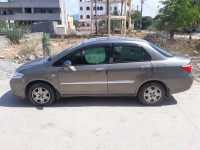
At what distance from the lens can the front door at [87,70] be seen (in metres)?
4.00

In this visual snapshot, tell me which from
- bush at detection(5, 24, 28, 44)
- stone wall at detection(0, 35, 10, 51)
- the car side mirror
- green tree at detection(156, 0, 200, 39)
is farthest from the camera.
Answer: bush at detection(5, 24, 28, 44)

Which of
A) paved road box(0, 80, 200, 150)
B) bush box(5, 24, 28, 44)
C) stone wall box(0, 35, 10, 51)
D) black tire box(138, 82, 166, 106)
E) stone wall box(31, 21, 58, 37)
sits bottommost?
paved road box(0, 80, 200, 150)

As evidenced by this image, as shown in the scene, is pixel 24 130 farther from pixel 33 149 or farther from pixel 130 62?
pixel 130 62

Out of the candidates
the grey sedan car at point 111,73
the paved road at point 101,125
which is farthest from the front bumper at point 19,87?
the paved road at point 101,125

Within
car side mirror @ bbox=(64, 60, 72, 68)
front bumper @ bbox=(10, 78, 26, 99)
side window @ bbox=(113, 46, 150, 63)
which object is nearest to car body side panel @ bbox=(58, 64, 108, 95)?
car side mirror @ bbox=(64, 60, 72, 68)

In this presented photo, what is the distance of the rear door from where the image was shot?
13.0 feet

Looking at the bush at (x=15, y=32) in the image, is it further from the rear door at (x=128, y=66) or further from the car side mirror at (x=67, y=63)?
the rear door at (x=128, y=66)

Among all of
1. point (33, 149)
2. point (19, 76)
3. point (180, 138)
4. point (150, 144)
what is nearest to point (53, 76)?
point (19, 76)

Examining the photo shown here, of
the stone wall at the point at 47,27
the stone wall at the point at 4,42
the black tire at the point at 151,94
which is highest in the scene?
the stone wall at the point at 47,27

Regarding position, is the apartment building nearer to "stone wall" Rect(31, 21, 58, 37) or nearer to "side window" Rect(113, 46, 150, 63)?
"stone wall" Rect(31, 21, 58, 37)

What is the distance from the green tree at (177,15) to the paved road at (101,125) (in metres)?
8.14

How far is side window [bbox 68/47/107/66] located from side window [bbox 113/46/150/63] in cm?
29

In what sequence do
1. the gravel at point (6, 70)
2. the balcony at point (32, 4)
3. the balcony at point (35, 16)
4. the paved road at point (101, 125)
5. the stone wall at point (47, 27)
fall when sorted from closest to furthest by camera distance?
the paved road at point (101, 125)
the gravel at point (6, 70)
the stone wall at point (47, 27)
the balcony at point (35, 16)
the balcony at point (32, 4)

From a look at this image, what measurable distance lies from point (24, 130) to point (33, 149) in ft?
2.11
